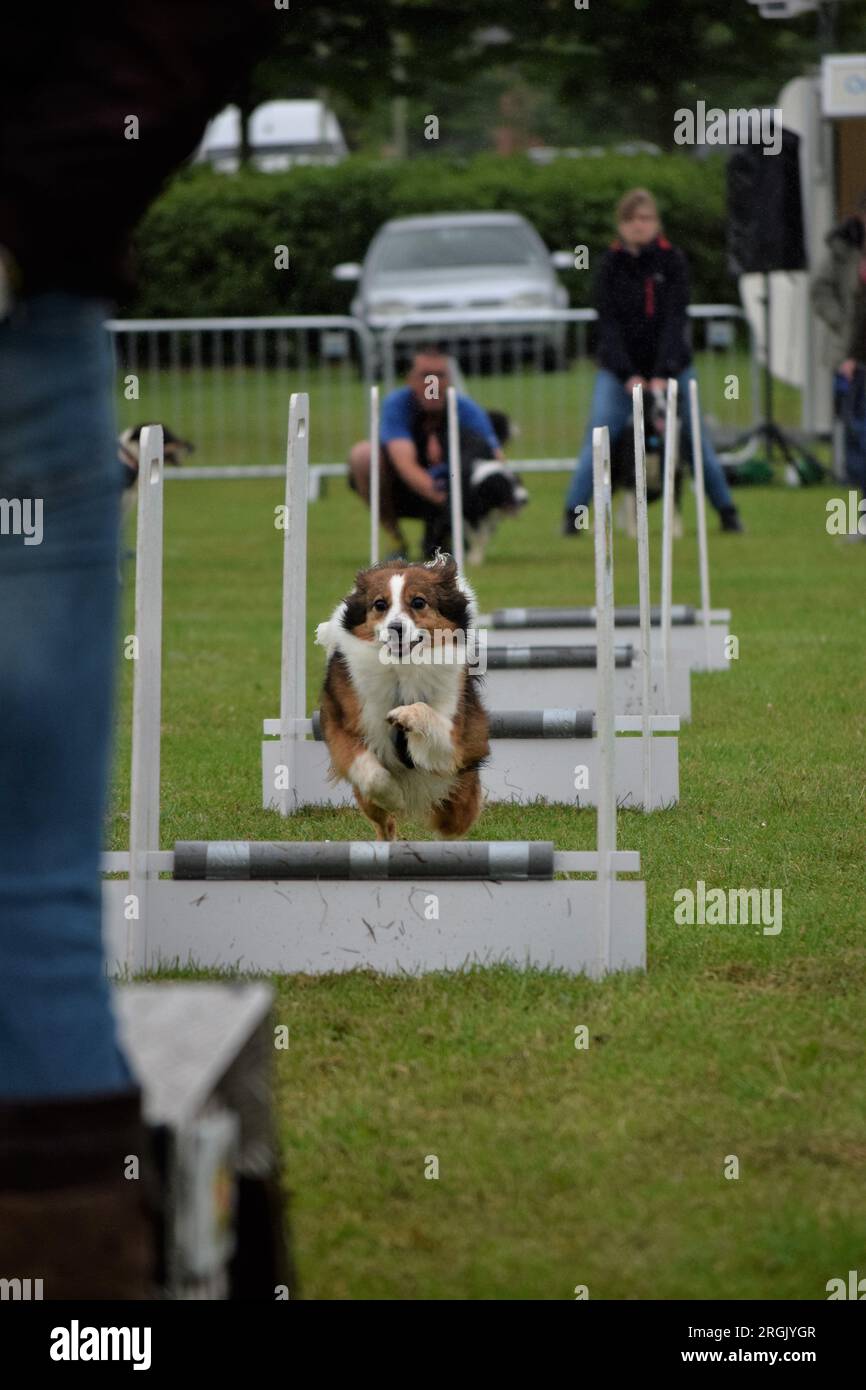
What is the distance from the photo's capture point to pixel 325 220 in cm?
2667

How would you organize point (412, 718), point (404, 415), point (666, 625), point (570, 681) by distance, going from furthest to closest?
point (404, 415) → point (570, 681) → point (666, 625) → point (412, 718)

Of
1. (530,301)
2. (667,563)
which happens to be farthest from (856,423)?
(530,301)

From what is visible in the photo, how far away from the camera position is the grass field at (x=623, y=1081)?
8.73ft

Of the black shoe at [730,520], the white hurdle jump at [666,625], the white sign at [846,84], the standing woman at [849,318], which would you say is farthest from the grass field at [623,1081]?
the white sign at [846,84]

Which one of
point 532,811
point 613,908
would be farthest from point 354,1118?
point 532,811

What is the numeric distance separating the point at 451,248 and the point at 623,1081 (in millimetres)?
19488

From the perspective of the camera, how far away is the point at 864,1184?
113 inches

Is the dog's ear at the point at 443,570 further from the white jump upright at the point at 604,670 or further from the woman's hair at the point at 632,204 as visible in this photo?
the woman's hair at the point at 632,204

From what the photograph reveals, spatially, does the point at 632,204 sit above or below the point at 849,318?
above

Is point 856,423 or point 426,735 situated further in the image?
point 856,423

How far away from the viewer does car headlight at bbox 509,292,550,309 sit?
20.8m

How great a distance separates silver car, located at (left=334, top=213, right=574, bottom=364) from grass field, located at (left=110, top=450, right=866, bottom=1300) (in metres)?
14.5

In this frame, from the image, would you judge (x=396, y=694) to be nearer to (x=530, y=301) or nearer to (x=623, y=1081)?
(x=623, y=1081)
